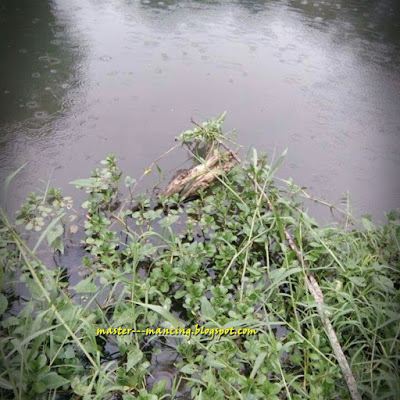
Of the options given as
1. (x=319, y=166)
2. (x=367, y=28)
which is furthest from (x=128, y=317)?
(x=367, y=28)

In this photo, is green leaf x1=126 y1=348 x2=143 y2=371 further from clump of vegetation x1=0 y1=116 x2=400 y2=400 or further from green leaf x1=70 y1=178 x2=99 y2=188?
green leaf x1=70 y1=178 x2=99 y2=188

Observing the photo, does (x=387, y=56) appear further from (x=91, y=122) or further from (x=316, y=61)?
(x=91, y=122)

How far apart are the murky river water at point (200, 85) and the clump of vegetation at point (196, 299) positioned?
0.39m

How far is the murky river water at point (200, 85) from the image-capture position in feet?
7.89

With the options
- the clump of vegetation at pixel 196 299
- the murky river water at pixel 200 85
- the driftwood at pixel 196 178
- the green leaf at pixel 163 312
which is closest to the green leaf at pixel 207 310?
the clump of vegetation at pixel 196 299

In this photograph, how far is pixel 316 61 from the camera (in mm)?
3396

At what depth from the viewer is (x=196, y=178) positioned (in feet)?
6.95

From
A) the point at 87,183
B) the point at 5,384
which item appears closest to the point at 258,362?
the point at 5,384

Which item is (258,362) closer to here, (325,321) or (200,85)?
(325,321)

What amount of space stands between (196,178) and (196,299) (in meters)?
0.75

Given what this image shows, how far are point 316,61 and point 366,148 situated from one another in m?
1.16

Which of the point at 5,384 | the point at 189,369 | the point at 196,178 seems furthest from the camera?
the point at 196,178

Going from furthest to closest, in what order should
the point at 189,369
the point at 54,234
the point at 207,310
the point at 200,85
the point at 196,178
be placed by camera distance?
the point at 200,85 < the point at 196,178 < the point at 54,234 < the point at 207,310 < the point at 189,369

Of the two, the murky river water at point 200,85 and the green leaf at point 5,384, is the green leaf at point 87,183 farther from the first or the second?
the green leaf at point 5,384
